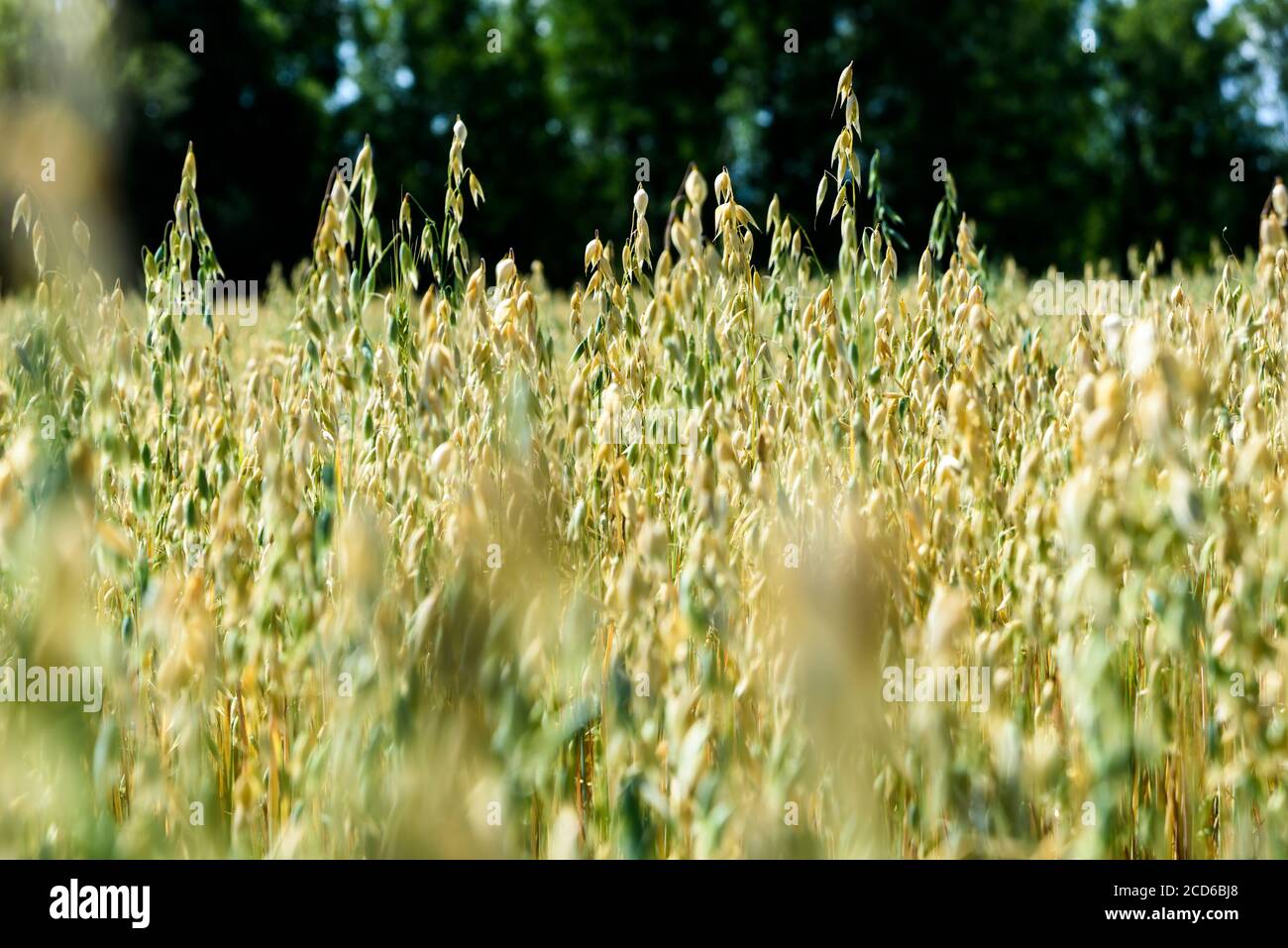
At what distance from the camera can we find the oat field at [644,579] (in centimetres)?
98

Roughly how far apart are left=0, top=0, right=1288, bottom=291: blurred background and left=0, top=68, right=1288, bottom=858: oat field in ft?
57.2

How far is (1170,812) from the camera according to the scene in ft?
4.47

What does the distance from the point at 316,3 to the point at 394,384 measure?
2739 cm

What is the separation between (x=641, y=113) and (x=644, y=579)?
24.1m

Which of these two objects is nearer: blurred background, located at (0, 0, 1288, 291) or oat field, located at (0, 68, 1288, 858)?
oat field, located at (0, 68, 1288, 858)

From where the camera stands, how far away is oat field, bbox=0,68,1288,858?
977 millimetres

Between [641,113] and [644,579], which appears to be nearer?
[644,579]

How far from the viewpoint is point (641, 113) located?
78.5ft

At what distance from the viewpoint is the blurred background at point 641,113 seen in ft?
66.5

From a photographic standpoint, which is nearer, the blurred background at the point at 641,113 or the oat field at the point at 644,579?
the oat field at the point at 644,579

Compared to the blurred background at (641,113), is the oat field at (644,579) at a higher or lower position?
lower

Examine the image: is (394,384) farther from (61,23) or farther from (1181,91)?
(1181,91)

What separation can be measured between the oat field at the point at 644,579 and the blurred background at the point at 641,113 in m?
17.4

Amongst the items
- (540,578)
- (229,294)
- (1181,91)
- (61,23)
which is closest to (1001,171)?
(1181,91)
